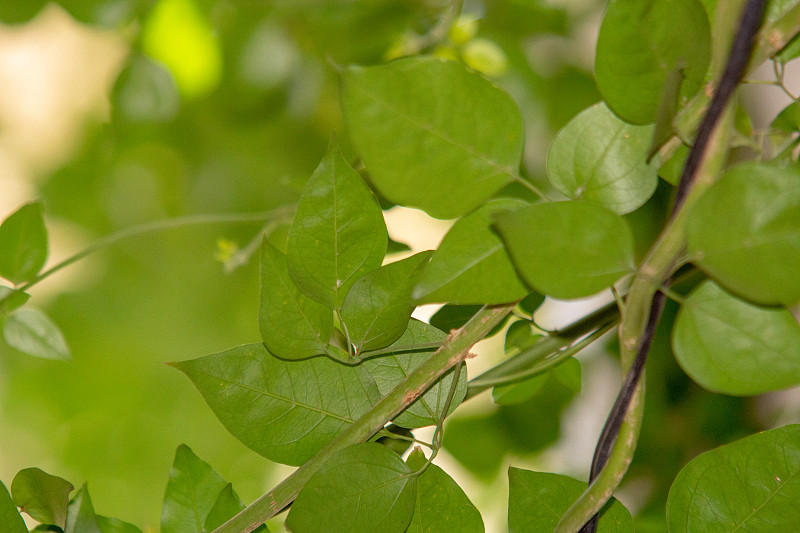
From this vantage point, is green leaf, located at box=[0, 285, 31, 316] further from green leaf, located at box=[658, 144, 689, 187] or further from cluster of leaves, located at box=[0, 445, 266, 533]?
green leaf, located at box=[658, 144, 689, 187]

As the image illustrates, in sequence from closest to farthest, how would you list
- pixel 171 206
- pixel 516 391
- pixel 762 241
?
pixel 762 241, pixel 516 391, pixel 171 206

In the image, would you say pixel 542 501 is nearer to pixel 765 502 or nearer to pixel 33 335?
pixel 765 502

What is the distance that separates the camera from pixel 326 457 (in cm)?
15

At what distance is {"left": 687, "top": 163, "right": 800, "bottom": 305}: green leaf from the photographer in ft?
0.31

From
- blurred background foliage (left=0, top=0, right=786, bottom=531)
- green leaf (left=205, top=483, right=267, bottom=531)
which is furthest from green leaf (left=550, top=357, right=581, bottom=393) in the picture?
blurred background foliage (left=0, top=0, right=786, bottom=531)

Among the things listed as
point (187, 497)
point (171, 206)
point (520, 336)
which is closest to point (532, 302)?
point (520, 336)

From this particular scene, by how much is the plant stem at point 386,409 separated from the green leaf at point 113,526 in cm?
4

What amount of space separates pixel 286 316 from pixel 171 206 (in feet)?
1.97

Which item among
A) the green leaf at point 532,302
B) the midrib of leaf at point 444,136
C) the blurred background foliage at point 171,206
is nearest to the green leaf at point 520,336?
the green leaf at point 532,302

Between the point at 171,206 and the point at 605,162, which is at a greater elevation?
the point at 605,162

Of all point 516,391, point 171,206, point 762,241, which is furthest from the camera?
point 171,206

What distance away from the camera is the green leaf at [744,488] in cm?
14

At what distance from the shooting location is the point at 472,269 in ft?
0.40

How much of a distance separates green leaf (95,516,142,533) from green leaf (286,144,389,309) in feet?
0.30
